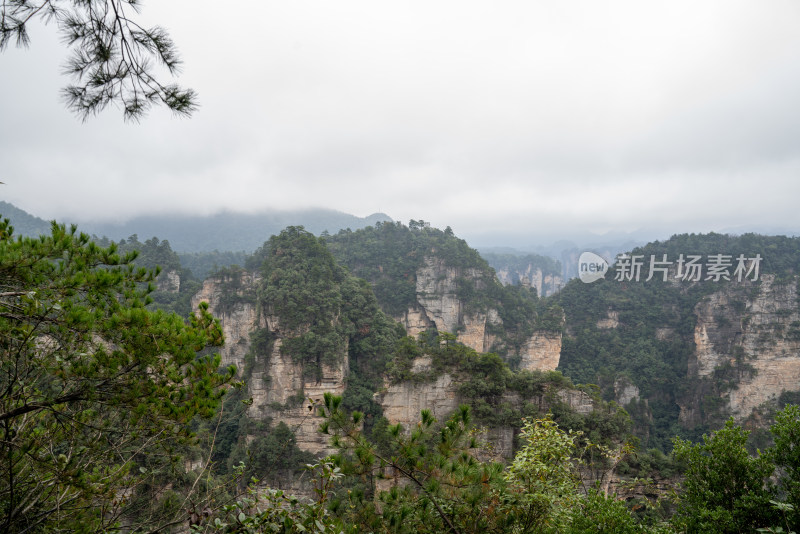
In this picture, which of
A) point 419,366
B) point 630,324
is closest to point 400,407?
point 419,366

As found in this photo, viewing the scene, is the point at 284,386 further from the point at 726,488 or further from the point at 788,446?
the point at 788,446

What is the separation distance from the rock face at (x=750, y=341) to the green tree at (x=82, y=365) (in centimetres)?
3350

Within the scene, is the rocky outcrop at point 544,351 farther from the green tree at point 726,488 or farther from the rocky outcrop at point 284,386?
the green tree at point 726,488

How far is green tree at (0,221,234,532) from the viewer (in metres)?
2.78

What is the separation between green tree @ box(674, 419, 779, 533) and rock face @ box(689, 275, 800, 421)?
2934cm

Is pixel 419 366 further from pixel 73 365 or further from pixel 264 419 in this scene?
pixel 73 365

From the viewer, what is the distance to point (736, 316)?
29.3 metres

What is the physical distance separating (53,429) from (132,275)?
1.52 meters

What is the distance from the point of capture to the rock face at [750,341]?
25891 millimetres

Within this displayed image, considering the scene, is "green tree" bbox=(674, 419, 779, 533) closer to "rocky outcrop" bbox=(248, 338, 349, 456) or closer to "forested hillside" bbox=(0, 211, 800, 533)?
"forested hillside" bbox=(0, 211, 800, 533)

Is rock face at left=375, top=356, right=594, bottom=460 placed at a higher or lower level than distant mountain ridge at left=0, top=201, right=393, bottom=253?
lower

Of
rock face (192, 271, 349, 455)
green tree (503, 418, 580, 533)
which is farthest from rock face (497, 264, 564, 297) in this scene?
green tree (503, 418, 580, 533)

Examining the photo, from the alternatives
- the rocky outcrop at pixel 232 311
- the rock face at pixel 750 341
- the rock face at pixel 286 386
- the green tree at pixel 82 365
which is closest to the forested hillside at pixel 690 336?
the rock face at pixel 750 341

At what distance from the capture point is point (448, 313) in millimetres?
34844
